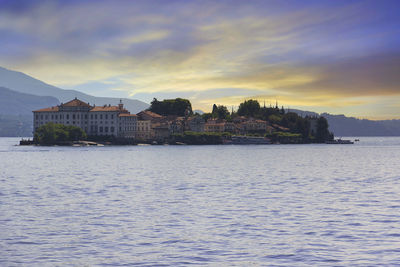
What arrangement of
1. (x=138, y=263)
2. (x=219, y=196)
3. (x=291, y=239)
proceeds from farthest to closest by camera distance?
(x=219, y=196)
(x=291, y=239)
(x=138, y=263)

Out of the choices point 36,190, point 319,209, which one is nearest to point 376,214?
point 319,209

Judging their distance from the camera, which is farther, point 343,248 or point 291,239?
point 291,239

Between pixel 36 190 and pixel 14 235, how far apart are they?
2040 cm

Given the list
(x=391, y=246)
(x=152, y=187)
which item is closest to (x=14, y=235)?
(x=391, y=246)

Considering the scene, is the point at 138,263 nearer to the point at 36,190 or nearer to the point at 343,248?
the point at 343,248

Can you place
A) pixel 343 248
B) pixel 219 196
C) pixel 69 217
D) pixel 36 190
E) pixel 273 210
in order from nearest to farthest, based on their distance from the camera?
pixel 343 248 < pixel 69 217 < pixel 273 210 < pixel 219 196 < pixel 36 190

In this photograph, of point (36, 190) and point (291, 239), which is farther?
point (36, 190)

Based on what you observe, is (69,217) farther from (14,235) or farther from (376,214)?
(376,214)

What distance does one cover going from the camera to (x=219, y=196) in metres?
37.3

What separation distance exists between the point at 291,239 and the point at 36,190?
2677 cm

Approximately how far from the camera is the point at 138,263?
1781 cm

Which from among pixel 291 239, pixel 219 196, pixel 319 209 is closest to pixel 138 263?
pixel 291 239

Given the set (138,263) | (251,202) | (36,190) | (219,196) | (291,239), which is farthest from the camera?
(36,190)

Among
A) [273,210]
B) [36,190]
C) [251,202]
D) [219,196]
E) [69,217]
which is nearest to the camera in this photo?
[69,217]
